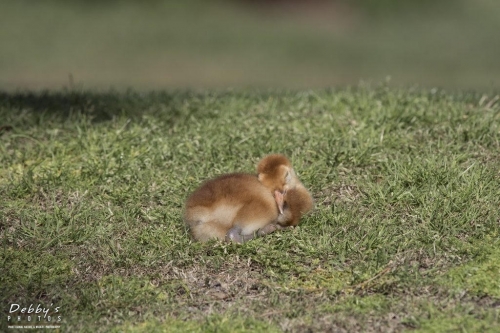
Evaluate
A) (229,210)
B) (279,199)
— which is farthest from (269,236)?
(229,210)

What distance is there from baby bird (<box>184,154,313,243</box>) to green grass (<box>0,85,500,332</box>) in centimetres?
10

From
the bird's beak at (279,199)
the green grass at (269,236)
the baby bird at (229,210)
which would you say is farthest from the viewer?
the bird's beak at (279,199)

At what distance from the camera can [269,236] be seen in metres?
5.72

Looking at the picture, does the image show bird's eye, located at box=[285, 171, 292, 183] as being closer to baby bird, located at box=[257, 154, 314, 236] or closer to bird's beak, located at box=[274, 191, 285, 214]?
baby bird, located at box=[257, 154, 314, 236]

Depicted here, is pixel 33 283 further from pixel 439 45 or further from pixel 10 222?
pixel 439 45

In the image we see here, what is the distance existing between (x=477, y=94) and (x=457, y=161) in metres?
2.43

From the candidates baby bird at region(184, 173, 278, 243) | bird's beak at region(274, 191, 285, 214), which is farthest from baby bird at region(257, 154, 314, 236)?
baby bird at region(184, 173, 278, 243)

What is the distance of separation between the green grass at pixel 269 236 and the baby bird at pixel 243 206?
4.0 inches

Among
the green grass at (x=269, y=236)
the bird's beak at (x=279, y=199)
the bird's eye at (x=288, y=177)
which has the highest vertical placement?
the bird's eye at (x=288, y=177)

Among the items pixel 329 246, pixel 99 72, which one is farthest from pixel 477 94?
pixel 99 72

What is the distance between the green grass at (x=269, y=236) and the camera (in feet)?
16.3

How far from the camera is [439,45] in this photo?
2195 centimetres

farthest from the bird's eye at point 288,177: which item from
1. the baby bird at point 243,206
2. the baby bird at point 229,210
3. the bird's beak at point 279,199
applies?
the baby bird at point 229,210

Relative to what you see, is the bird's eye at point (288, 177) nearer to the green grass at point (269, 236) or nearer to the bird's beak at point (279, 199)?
the bird's beak at point (279, 199)
